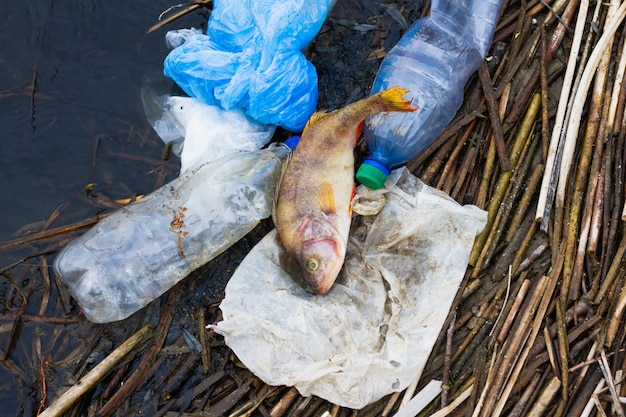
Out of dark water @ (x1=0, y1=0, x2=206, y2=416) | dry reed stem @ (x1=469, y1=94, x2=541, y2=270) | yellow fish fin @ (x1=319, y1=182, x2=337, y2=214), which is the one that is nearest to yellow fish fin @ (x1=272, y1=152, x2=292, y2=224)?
yellow fish fin @ (x1=319, y1=182, x2=337, y2=214)

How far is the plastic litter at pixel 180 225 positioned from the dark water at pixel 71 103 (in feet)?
1.13

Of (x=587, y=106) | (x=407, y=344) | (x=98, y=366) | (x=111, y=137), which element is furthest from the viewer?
(x=111, y=137)

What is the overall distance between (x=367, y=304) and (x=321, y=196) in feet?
2.53

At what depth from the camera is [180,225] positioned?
3668 mm

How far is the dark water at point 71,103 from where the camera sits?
3914mm

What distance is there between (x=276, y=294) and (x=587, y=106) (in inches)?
98.9

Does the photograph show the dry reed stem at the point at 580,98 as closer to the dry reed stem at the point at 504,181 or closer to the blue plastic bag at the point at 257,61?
the dry reed stem at the point at 504,181

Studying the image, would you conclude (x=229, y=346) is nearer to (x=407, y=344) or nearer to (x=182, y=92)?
(x=407, y=344)

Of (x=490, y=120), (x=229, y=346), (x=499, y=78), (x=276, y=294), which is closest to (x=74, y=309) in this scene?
(x=229, y=346)

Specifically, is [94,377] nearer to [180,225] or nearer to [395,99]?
[180,225]

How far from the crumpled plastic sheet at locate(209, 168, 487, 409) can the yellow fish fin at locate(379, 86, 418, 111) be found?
52cm

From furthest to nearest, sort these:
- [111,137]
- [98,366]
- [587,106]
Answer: [111,137] < [587,106] < [98,366]

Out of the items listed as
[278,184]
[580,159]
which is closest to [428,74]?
[580,159]

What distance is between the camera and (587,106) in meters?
3.74
